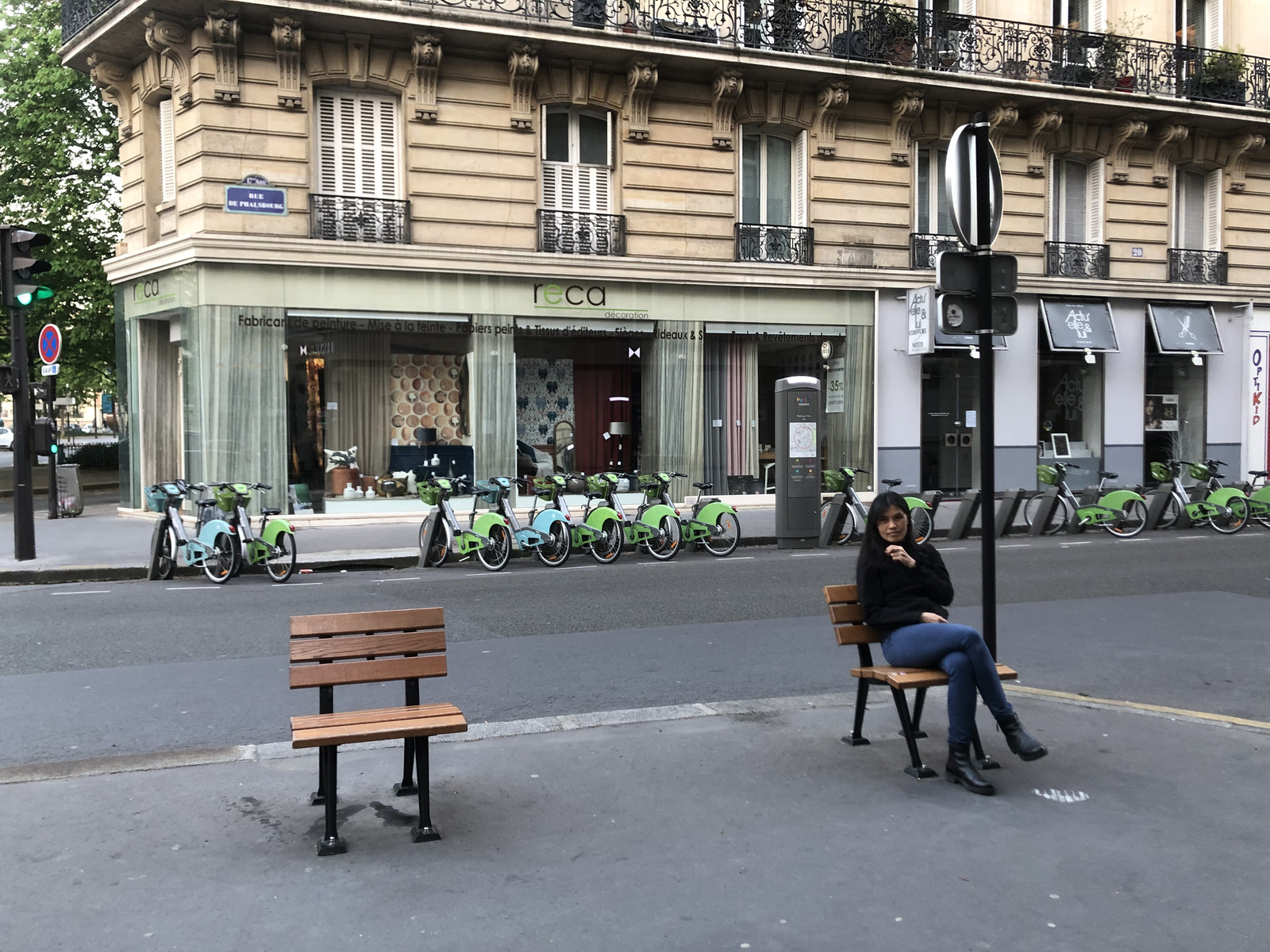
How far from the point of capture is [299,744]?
13.1 ft

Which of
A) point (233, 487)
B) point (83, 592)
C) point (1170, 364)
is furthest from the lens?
point (1170, 364)

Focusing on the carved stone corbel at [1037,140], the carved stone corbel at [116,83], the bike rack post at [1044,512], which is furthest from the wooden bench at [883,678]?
the carved stone corbel at [1037,140]

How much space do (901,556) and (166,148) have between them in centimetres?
1698

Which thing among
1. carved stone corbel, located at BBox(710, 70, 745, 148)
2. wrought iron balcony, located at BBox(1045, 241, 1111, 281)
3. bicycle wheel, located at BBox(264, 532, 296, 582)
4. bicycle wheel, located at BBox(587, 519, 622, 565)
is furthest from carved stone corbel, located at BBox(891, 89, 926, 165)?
bicycle wheel, located at BBox(264, 532, 296, 582)

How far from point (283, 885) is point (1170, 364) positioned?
933 inches

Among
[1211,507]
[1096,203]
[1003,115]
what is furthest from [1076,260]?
[1211,507]

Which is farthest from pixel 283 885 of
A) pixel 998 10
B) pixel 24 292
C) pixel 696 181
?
pixel 998 10

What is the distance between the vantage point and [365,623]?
4.54 m

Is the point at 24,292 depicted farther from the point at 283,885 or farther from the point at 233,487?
the point at 283,885

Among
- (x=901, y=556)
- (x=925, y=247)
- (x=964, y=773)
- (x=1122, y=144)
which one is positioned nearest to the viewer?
(x=964, y=773)

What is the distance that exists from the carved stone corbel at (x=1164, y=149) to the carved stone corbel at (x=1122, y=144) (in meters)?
0.51

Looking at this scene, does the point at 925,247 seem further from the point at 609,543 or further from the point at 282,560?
the point at 282,560

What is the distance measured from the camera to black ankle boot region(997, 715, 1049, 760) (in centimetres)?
Answer: 479

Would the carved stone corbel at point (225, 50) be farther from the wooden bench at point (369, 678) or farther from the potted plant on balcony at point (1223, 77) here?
the potted plant on balcony at point (1223, 77)
